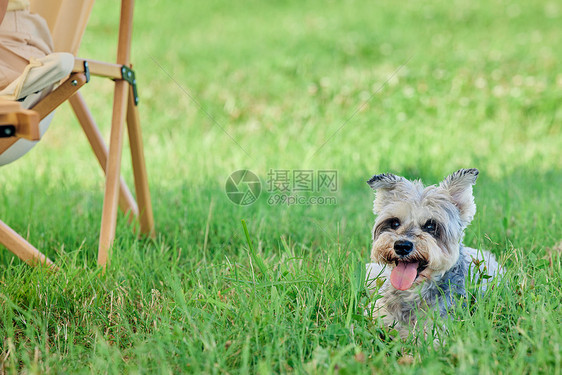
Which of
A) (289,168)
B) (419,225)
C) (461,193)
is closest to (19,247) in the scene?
(419,225)

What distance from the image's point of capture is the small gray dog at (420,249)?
2467 millimetres

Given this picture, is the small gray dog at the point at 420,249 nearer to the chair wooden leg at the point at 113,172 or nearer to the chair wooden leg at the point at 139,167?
the chair wooden leg at the point at 113,172

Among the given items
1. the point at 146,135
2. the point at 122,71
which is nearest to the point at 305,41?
the point at 146,135

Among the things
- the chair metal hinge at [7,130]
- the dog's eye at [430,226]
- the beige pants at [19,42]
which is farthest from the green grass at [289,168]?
the beige pants at [19,42]

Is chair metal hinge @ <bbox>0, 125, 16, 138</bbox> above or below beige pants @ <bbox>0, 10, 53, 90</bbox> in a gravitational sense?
below

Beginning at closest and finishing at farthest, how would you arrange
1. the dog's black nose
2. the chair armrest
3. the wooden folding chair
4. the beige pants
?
the chair armrest
the dog's black nose
the beige pants
the wooden folding chair

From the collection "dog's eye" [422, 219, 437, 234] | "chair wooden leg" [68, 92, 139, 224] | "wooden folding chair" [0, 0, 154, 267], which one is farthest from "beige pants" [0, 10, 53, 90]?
"dog's eye" [422, 219, 437, 234]

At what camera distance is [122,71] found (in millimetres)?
3287

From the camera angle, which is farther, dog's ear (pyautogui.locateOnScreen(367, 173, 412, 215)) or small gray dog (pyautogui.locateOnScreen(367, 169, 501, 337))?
dog's ear (pyautogui.locateOnScreen(367, 173, 412, 215))

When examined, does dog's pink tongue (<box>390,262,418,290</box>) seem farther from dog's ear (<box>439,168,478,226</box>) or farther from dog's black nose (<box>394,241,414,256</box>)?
dog's ear (<box>439,168,478,226</box>)

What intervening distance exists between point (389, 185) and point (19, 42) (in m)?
1.92

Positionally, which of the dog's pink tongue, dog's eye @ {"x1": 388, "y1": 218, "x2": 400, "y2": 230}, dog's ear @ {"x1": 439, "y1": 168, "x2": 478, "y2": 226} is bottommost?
the dog's pink tongue

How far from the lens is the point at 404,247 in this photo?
96.3 inches

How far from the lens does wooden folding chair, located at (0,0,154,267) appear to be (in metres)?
2.82
